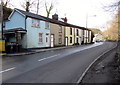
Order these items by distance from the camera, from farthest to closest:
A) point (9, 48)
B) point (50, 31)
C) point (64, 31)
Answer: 1. point (64, 31)
2. point (50, 31)
3. point (9, 48)

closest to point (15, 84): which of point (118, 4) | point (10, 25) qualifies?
point (118, 4)

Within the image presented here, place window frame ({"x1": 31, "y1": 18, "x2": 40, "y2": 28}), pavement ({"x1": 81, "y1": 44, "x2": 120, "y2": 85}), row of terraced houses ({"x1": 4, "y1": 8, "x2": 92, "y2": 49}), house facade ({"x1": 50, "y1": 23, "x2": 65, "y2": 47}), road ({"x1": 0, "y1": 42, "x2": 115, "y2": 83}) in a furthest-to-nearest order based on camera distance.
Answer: house facade ({"x1": 50, "y1": 23, "x2": 65, "y2": 47})
window frame ({"x1": 31, "y1": 18, "x2": 40, "y2": 28})
row of terraced houses ({"x1": 4, "y1": 8, "x2": 92, "y2": 49})
road ({"x1": 0, "y1": 42, "x2": 115, "y2": 83})
pavement ({"x1": 81, "y1": 44, "x2": 120, "y2": 85})

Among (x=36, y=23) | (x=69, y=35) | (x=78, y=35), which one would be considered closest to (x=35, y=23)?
(x=36, y=23)

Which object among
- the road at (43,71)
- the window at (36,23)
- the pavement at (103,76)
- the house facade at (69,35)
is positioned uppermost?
the window at (36,23)

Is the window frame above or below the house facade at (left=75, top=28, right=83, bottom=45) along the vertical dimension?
above

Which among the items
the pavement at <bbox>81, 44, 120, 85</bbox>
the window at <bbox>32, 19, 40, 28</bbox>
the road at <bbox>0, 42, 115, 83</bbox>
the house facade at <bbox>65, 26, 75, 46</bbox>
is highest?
the window at <bbox>32, 19, 40, 28</bbox>

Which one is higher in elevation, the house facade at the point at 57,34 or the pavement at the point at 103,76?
the house facade at the point at 57,34

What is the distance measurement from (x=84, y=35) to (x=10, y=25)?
27546mm

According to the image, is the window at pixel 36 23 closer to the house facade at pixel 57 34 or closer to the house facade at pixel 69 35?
the house facade at pixel 57 34

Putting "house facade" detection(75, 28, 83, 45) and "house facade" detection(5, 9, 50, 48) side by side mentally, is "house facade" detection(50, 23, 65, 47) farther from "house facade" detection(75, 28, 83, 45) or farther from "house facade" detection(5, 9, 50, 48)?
"house facade" detection(75, 28, 83, 45)

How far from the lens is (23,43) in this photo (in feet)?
73.7

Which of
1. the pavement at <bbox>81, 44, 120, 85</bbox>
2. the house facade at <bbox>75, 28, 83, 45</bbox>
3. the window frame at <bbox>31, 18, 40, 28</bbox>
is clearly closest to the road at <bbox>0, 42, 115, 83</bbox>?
the pavement at <bbox>81, 44, 120, 85</bbox>

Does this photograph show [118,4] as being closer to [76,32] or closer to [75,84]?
[75,84]

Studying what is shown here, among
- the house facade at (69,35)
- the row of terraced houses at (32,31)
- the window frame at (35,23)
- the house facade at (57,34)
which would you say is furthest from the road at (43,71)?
the house facade at (69,35)
